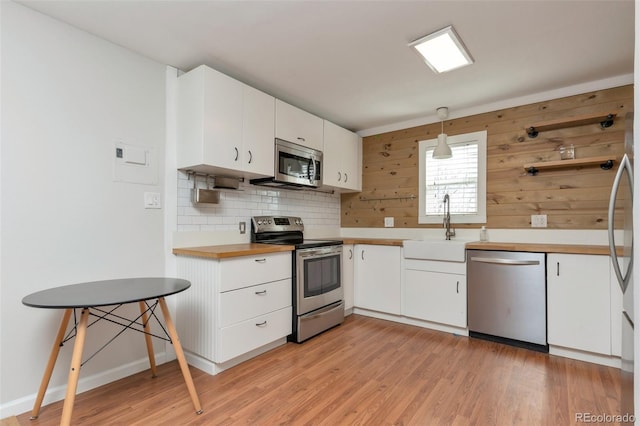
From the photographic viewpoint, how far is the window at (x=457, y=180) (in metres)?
3.39

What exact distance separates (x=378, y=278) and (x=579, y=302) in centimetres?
170

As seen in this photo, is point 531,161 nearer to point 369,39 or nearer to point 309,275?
point 369,39

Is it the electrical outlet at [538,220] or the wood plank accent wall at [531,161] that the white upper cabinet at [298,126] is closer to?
the wood plank accent wall at [531,161]

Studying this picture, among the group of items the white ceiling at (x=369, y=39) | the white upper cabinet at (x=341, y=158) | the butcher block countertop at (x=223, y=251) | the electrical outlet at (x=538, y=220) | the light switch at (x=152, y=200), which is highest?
the white ceiling at (x=369, y=39)

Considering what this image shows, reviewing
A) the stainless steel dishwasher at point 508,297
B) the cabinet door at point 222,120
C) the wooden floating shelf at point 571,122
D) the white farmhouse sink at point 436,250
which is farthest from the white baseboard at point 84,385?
the wooden floating shelf at point 571,122

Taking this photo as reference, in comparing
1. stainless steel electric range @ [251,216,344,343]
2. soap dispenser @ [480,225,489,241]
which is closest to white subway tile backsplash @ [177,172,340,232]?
stainless steel electric range @ [251,216,344,343]

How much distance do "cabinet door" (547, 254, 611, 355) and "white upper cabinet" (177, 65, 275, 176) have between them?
2553 millimetres

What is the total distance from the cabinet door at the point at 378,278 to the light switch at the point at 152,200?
2.11 metres

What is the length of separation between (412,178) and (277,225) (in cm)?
171

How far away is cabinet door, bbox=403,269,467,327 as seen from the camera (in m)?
3.01

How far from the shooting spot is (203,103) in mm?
2393

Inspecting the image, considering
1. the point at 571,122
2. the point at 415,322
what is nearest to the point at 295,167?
the point at 415,322

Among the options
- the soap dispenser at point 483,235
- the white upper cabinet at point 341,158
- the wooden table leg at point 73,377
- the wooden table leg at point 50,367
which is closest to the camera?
the wooden table leg at point 73,377

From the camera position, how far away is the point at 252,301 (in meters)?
2.48
